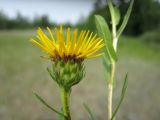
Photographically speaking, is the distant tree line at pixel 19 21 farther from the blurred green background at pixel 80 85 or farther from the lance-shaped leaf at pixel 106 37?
the lance-shaped leaf at pixel 106 37

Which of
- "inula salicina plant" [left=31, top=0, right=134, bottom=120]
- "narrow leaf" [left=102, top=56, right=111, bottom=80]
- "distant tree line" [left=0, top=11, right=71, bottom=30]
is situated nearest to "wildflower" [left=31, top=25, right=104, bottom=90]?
"inula salicina plant" [left=31, top=0, right=134, bottom=120]

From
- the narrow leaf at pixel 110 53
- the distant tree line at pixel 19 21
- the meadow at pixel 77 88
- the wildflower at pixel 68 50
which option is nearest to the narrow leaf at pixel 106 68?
the narrow leaf at pixel 110 53

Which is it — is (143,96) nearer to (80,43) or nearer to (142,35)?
(80,43)

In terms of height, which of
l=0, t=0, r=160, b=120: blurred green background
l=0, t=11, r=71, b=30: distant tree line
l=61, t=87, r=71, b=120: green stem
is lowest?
l=0, t=11, r=71, b=30: distant tree line

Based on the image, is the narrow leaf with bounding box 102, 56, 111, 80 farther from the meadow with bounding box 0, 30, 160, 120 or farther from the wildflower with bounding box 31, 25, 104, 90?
the meadow with bounding box 0, 30, 160, 120

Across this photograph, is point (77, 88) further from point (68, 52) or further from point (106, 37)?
point (68, 52)

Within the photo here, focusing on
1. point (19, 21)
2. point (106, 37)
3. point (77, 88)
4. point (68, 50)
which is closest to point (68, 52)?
point (68, 50)
